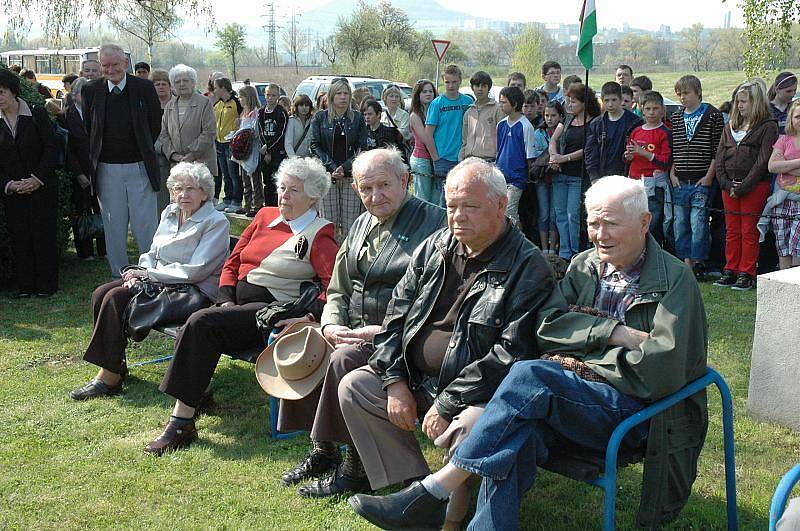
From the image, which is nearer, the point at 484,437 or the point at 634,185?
the point at 484,437

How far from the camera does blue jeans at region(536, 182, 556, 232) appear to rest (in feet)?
30.5

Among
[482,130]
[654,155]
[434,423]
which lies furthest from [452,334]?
[482,130]

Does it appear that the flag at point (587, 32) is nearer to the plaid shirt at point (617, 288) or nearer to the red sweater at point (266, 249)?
the red sweater at point (266, 249)

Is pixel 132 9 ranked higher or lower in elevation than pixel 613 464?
higher

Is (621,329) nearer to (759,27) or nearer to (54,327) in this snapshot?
(54,327)

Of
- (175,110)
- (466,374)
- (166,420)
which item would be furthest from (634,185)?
(175,110)

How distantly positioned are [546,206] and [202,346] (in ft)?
17.6

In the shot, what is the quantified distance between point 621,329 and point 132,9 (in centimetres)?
1527

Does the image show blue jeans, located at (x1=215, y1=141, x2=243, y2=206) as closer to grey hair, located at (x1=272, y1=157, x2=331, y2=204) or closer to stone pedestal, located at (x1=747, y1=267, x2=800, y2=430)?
grey hair, located at (x1=272, y1=157, x2=331, y2=204)

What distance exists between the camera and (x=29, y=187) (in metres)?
7.81

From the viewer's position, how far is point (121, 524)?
3961 millimetres

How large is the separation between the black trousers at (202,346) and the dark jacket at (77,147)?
4.11m

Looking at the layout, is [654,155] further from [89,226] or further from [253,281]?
[89,226]

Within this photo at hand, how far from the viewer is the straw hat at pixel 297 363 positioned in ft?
14.4
